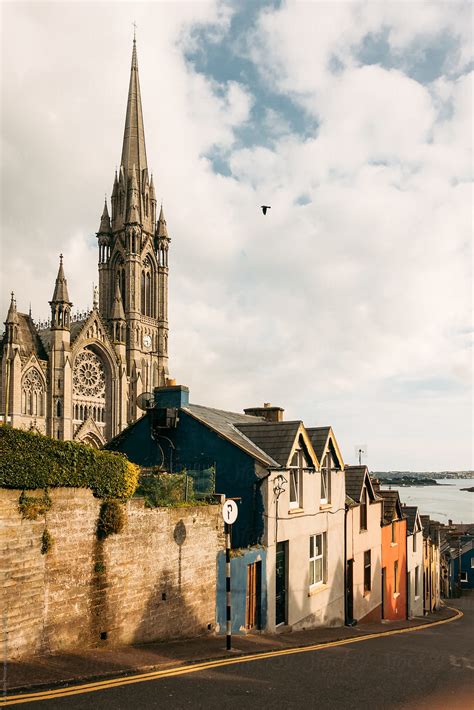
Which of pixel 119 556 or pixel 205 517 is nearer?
pixel 119 556

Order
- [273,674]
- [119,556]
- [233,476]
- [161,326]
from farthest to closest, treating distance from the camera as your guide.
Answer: [161,326] < [233,476] < [119,556] < [273,674]

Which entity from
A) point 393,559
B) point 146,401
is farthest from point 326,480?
point 393,559

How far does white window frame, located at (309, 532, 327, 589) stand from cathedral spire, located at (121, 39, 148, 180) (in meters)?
86.0

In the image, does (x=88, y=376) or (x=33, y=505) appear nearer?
(x=33, y=505)

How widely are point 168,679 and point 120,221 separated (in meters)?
90.4

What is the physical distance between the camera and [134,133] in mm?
102000

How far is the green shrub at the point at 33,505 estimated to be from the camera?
10680 mm

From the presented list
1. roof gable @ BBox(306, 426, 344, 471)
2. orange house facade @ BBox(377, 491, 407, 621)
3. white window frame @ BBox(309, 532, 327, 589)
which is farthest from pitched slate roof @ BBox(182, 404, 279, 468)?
orange house facade @ BBox(377, 491, 407, 621)

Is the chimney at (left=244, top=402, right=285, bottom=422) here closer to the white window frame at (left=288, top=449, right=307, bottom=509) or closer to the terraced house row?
the terraced house row

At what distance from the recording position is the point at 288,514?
18.6 m

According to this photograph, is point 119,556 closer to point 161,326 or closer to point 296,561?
point 296,561

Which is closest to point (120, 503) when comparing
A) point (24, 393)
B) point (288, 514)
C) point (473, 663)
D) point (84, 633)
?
point (84, 633)

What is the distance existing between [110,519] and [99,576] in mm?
1063

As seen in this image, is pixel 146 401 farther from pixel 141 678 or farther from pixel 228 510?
pixel 141 678
